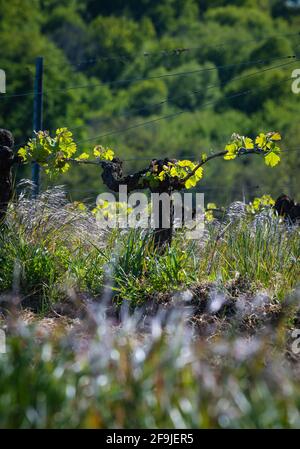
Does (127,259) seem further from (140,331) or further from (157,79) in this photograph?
(157,79)

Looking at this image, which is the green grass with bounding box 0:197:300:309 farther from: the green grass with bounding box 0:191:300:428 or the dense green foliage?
the dense green foliage

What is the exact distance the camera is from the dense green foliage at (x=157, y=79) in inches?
2160

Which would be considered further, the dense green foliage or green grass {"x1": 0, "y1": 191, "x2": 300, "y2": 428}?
the dense green foliage

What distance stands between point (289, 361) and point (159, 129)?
6917cm

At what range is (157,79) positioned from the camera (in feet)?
298

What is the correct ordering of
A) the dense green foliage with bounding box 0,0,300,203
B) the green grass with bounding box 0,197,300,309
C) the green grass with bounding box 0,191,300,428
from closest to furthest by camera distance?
the green grass with bounding box 0,191,300,428 → the green grass with bounding box 0,197,300,309 → the dense green foliage with bounding box 0,0,300,203

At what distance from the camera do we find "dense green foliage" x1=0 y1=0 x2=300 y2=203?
180 feet

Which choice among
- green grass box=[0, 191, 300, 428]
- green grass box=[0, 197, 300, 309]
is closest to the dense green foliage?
green grass box=[0, 197, 300, 309]

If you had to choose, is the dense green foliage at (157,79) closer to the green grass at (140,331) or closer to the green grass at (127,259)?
the green grass at (127,259)

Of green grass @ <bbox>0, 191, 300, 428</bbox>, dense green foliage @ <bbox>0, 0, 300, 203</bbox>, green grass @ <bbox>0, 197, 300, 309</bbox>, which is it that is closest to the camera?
green grass @ <bbox>0, 191, 300, 428</bbox>

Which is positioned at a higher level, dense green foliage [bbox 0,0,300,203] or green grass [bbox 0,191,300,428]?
dense green foliage [bbox 0,0,300,203]

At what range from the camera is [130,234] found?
34.6ft
